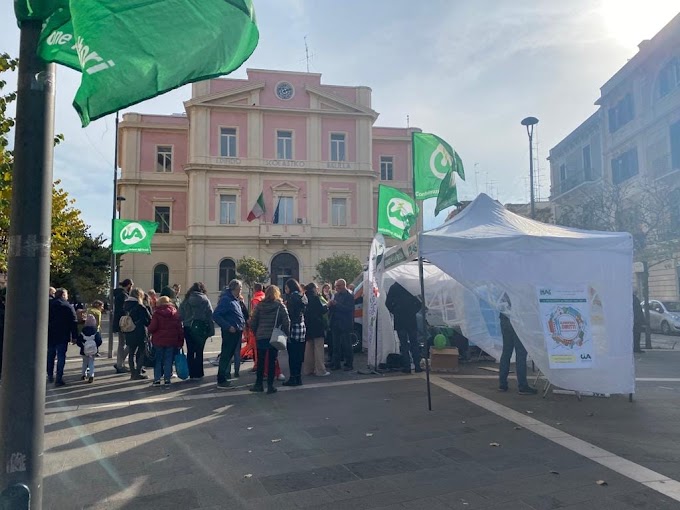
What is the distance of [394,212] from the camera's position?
11.0 metres

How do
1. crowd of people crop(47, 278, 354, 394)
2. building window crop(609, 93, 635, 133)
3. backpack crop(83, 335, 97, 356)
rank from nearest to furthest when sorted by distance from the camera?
1. crowd of people crop(47, 278, 354, 394)
2. backpack crop(83, 335, 97, 356)
3. building window crop(609, 93, 635, 133)

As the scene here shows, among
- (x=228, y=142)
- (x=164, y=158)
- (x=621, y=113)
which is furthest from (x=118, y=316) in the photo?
(x=164, y=158)

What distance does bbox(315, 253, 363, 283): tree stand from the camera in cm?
3428

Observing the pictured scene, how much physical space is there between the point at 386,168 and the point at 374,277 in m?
35.5

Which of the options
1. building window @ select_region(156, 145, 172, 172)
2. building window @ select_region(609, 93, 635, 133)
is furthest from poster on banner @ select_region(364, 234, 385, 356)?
building window @ select_region(156, 145, 172, 172)

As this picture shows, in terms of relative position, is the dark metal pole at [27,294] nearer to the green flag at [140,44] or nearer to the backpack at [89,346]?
the green flag at [140,44]

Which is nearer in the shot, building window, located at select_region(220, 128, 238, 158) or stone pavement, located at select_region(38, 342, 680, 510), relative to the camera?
stone pavement, located at select_region(38, 342, 680, 510)

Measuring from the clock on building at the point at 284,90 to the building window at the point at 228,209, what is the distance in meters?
8.52

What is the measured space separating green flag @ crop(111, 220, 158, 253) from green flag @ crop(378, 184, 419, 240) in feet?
22.2

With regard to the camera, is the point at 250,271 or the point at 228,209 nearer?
the point at 250,271

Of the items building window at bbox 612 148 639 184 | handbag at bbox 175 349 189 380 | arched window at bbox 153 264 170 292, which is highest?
building window at bbox 612 148 639 184

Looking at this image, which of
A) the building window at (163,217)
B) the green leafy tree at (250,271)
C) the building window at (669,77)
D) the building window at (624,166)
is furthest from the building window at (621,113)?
the building window at (163,217)

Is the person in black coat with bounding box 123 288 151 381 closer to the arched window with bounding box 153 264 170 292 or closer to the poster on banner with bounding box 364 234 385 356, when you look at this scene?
the poster on banner with bounding box 364 234 385 356

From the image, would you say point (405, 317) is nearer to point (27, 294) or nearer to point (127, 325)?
point (127, 325)
